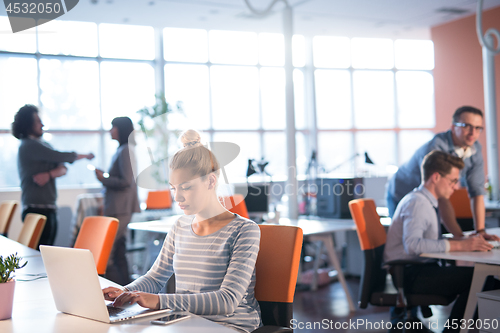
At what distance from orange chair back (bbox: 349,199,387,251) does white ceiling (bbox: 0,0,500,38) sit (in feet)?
15.4

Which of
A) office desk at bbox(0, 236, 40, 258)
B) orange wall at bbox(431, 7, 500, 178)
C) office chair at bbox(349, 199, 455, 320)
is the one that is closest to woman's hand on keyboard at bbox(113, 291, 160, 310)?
office desk at bbox(0, 236, 40, 258)

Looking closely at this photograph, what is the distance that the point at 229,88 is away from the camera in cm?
904

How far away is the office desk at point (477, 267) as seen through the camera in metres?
2.21

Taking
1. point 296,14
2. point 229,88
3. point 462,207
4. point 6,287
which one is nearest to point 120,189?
point 6,287

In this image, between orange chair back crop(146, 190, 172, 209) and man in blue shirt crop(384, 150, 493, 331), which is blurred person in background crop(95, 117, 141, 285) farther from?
orange chair back crop(146, 190, 172, 209)

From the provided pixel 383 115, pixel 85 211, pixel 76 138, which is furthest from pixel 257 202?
pixel 383 115

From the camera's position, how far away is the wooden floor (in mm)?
3348

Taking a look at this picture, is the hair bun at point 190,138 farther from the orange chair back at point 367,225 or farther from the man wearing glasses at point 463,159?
the man wearing glasses at point 463,159

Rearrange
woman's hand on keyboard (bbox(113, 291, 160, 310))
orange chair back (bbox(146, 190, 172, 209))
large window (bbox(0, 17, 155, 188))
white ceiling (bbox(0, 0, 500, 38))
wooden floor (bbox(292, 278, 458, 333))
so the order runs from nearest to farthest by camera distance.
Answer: woman's hand on keyboard (bbox(113, 291, 160, 310))
wooden floor (bbox(292, 278, 458, 333))
orange chair back (bbox(146, 190, 172, 209))
white ceiling (bbox(0, 0, 500, 38))
large window (bbox(0, 17, 155, 188))

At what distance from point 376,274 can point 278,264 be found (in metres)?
1.26

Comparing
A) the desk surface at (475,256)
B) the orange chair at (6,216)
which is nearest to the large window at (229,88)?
the orange chair at (6,216)

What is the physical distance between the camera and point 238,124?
904 centimetres

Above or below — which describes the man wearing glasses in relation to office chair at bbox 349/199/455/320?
above

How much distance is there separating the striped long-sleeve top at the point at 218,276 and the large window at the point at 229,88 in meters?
4.74
